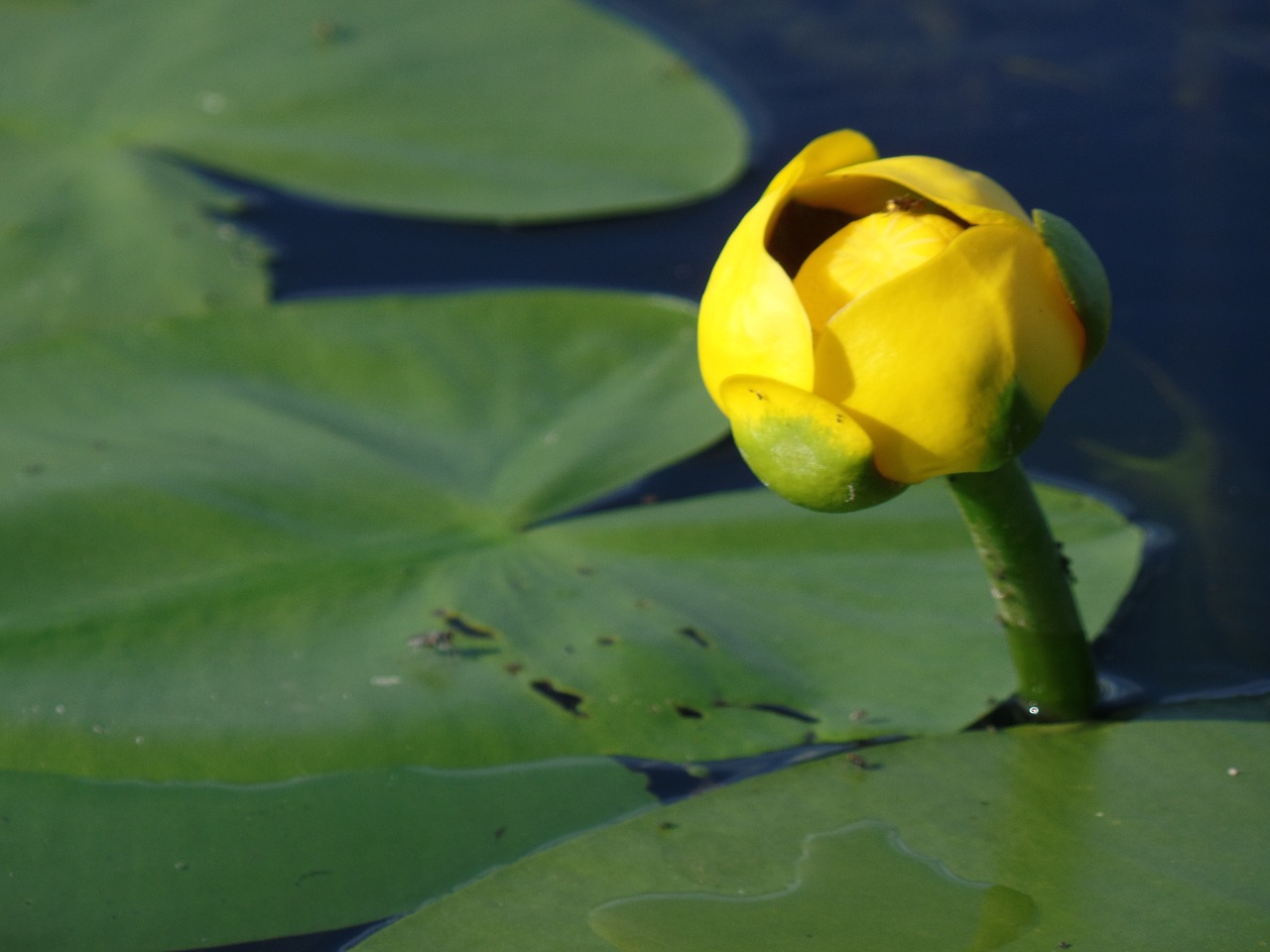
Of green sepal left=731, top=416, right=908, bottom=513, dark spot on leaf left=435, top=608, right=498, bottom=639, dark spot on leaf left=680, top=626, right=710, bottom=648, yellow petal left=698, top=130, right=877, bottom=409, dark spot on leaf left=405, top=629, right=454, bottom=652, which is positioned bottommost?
dark spot on leaf left=405, top=629, right=454, bottom=652

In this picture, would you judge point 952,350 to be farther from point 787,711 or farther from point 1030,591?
point 787,711

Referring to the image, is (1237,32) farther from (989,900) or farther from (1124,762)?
(989,900)

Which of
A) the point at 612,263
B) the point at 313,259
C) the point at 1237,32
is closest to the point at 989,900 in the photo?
the point at 612,263

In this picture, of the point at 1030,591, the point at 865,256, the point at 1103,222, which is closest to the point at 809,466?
the point at 865,256

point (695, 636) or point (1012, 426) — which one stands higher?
point (1012, 426)

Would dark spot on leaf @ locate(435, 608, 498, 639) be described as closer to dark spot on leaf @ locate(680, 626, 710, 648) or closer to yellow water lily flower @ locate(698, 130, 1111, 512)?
dark spot on leaf @ locate(680, 626, 710, 648)

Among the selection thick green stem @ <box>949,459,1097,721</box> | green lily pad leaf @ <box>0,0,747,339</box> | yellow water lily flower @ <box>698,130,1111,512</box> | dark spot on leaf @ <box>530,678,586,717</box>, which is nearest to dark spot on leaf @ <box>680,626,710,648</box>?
dark spot on leaf @ <box>530,678,586,717</box>
